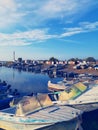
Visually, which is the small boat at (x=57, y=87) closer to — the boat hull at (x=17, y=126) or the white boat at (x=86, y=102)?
the white boat at (x=86, y=102)

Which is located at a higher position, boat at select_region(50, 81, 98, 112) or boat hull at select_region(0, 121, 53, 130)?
boat at select_region(50, 81, 98, 112)

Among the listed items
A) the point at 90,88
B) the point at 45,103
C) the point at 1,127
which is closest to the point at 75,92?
the point at 90,88

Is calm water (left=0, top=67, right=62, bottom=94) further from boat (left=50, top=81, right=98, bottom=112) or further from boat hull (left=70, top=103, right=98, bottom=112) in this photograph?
boat hull (left=70, top=103, right=98, bottom=112)

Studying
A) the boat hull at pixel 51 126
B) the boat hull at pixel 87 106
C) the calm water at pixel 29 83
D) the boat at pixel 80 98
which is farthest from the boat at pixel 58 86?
the boat hull at pixel 51 126

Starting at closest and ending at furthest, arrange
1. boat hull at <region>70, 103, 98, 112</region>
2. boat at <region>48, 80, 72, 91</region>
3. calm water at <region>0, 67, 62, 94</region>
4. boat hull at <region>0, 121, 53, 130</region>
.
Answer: boat hull at <region>0, 121, 53, 130</region> < boat hull at <region>70, 103, 98, 112</region> < boat at <region>48, 80, 72, 91</region> < calm water at <region>0, 67, 62, 94</region>

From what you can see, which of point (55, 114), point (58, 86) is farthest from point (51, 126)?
point (58, 86)

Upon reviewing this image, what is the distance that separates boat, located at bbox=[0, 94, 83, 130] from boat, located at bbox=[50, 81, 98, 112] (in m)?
3.42

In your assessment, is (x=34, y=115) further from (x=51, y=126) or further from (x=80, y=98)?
(x=80, y=98)

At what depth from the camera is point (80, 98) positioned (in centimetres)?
2186

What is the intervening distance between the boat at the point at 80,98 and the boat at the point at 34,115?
3.42 meters

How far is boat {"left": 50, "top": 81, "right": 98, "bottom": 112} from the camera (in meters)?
21.3

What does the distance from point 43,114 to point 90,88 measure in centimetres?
876

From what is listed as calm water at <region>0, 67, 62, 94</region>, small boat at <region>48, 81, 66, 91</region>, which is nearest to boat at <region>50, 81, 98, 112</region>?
small boat at <region>48, 81, 66, 91</region>

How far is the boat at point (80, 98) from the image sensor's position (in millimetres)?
21270
